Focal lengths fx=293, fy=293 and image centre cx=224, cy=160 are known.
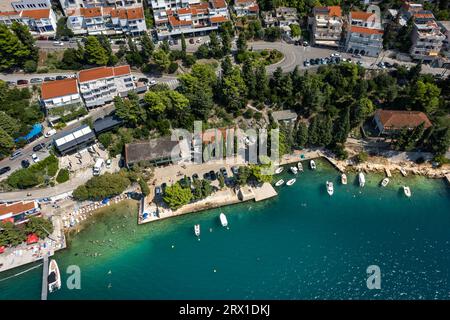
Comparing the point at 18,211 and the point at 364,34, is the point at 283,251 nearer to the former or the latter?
the point at 18,211

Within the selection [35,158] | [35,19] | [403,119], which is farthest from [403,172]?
[35,19]

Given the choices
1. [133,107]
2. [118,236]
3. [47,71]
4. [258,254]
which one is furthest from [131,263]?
[47,71]

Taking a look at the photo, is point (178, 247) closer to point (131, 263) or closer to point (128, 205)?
point (131, 263)

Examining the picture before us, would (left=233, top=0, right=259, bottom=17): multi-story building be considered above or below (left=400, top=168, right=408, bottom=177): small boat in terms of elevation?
above

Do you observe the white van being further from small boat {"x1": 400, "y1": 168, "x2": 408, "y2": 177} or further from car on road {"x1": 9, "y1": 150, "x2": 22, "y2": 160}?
small boat {"x1": 400, "y1": 168, "x2": 408, "y2": 177}

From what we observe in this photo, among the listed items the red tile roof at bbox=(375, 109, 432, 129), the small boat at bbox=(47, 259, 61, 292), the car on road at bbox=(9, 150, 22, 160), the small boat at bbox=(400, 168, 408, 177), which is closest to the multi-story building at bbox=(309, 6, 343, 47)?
the red tile roof at bbox=(375, 109, 432, 129)
